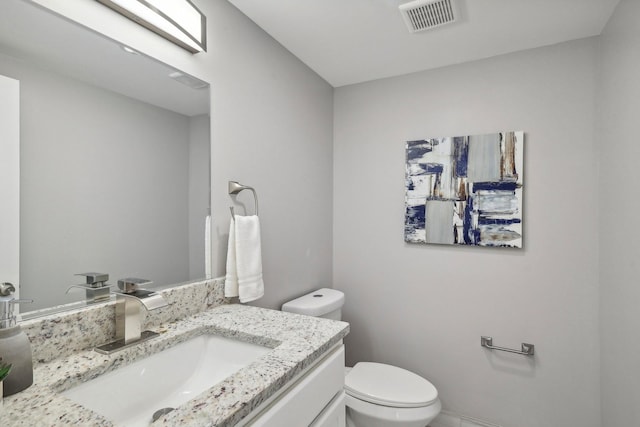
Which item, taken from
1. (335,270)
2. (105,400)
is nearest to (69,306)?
(105,400)

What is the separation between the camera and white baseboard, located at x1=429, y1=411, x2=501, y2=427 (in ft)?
6.26

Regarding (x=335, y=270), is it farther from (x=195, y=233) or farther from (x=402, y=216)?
(x=195, y=233)

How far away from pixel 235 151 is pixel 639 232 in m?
1.65

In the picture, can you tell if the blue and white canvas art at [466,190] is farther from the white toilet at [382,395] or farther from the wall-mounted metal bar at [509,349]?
the white toilet at [382,395]

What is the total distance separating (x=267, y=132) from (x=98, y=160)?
84 centimetres

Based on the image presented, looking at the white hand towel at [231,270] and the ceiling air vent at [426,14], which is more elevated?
the ceiling air vent at [426,14]

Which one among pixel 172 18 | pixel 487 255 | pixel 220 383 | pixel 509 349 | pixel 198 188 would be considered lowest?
pixel 509 349

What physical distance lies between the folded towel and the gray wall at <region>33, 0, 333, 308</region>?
0.07 metres

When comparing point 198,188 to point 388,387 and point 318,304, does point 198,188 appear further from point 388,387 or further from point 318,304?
point 388,387

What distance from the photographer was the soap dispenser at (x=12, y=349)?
672 mm

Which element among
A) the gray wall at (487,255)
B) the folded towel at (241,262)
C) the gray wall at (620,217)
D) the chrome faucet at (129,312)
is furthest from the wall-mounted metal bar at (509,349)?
the chrome faucet at (129,312)

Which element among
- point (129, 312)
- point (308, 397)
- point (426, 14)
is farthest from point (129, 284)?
point (426, 14)

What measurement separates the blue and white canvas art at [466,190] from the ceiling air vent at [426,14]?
661mm

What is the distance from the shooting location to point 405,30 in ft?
5.36
